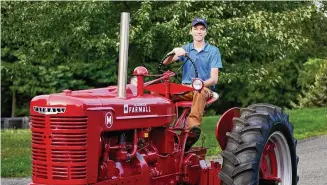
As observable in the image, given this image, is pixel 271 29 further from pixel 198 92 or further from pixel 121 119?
pixel 121 119

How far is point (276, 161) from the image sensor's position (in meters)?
7.33

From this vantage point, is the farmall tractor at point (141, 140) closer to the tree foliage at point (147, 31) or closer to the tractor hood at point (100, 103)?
the tractor hood at point (100, 103)

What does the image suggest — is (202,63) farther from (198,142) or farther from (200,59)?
(198,142)

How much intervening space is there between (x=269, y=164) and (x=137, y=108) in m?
1.92

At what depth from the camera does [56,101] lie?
554cm

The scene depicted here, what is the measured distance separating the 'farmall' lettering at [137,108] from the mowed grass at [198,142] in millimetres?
3776

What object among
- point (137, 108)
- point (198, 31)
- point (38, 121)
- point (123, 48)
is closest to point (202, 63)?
point (198, 31)

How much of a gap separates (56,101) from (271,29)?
13386 mm

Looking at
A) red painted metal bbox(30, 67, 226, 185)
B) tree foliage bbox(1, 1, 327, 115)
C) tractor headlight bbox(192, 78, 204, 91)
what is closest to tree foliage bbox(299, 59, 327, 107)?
tree foliage bbox(1, 1, 327, 115)

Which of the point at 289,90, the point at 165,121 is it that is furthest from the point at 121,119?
the point at 289,90

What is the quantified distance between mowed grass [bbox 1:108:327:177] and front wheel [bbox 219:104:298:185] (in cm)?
271

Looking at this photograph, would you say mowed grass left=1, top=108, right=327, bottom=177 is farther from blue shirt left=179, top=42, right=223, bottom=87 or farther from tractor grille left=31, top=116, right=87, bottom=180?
tractor grille left=31, top=116, right=87, bottom=180

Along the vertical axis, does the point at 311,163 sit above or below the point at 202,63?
below

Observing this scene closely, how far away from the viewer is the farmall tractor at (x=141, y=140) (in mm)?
5531
